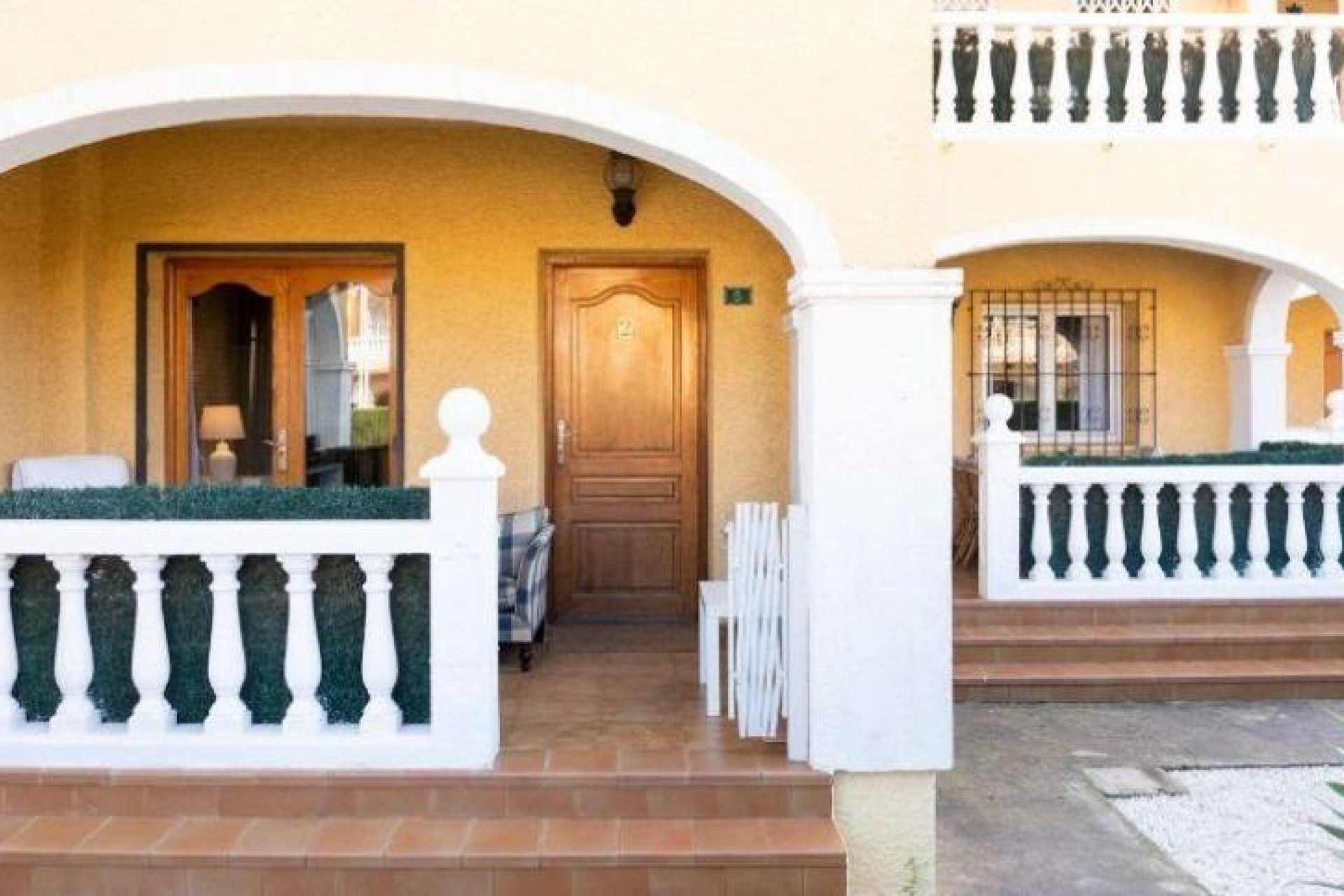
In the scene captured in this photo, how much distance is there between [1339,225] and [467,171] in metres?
5.80

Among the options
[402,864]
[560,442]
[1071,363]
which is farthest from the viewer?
[1071,363]

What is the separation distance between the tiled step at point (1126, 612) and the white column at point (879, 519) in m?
2.83

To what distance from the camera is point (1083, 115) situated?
7.40 metres

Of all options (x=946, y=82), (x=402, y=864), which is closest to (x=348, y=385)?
(x=402, y=864)

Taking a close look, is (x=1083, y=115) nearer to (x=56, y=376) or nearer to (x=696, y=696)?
(x=696, y=696)

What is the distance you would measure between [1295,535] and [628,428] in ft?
13.6

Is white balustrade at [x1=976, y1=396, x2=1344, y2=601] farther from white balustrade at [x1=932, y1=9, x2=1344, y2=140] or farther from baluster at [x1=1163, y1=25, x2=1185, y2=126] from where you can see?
baluster at [x1=1163, y1=25, x2=1185, y2=126]

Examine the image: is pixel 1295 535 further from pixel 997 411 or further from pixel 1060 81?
pixel 1060 81

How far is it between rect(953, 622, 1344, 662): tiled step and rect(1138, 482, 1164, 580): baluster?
0.37m

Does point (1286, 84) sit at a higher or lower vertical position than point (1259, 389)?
higher

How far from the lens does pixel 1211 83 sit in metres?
7.20

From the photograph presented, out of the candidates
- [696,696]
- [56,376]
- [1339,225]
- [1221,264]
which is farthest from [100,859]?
[1221,264]

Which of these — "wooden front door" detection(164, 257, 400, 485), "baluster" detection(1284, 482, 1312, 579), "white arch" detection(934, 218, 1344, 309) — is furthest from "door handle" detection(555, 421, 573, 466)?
"baluster" detection(1284, 482, 1312, 579)

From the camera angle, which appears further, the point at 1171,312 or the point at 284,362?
the point at 1171,312
